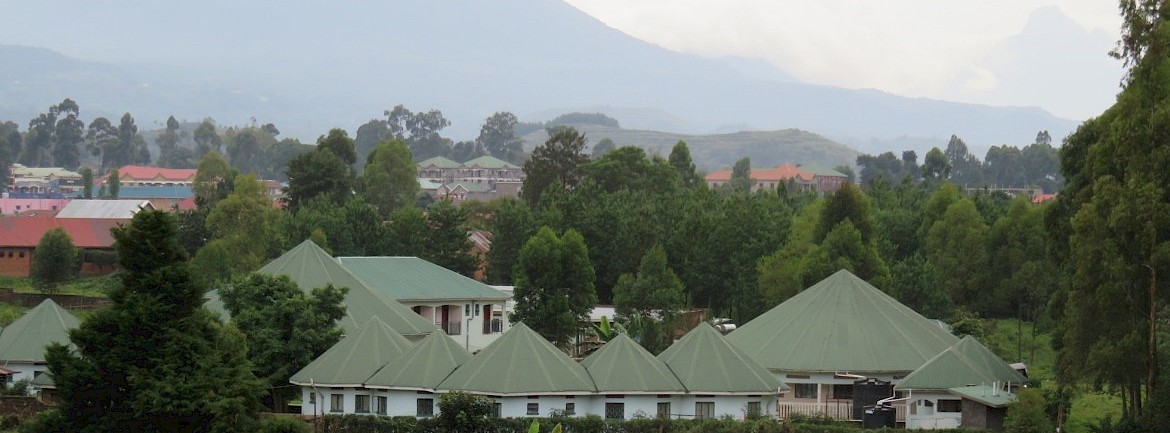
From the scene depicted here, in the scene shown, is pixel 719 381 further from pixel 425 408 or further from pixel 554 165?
pixel 554 165

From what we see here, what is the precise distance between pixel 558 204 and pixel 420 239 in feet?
24.5

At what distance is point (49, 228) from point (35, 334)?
4347 cm

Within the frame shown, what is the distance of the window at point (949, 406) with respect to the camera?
45.7 meters

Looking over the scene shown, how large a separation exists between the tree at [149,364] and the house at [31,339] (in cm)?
1786

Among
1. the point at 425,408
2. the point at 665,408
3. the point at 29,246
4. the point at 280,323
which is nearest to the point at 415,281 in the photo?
the point at 280,323

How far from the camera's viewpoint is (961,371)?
46.0 metres

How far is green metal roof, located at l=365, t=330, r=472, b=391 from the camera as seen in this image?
149ft

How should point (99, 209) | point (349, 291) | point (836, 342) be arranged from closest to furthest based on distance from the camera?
point (836, 342) → point (349, 291) → point (99, 209)

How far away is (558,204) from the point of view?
85.8 m

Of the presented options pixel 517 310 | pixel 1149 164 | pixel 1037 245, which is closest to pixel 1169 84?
pixel 1149 164

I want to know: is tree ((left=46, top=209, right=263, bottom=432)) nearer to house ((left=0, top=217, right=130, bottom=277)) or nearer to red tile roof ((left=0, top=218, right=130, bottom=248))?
red tile roof ((left=0, top=218, right=130, bottom=248))

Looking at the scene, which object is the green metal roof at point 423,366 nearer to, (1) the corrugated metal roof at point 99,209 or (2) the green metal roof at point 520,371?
(2) the green metal roof at point 520,371

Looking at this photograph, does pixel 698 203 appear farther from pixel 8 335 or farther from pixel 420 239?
pixel 8 335

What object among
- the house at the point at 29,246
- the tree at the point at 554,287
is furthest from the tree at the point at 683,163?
the tree at the point at 554,287
